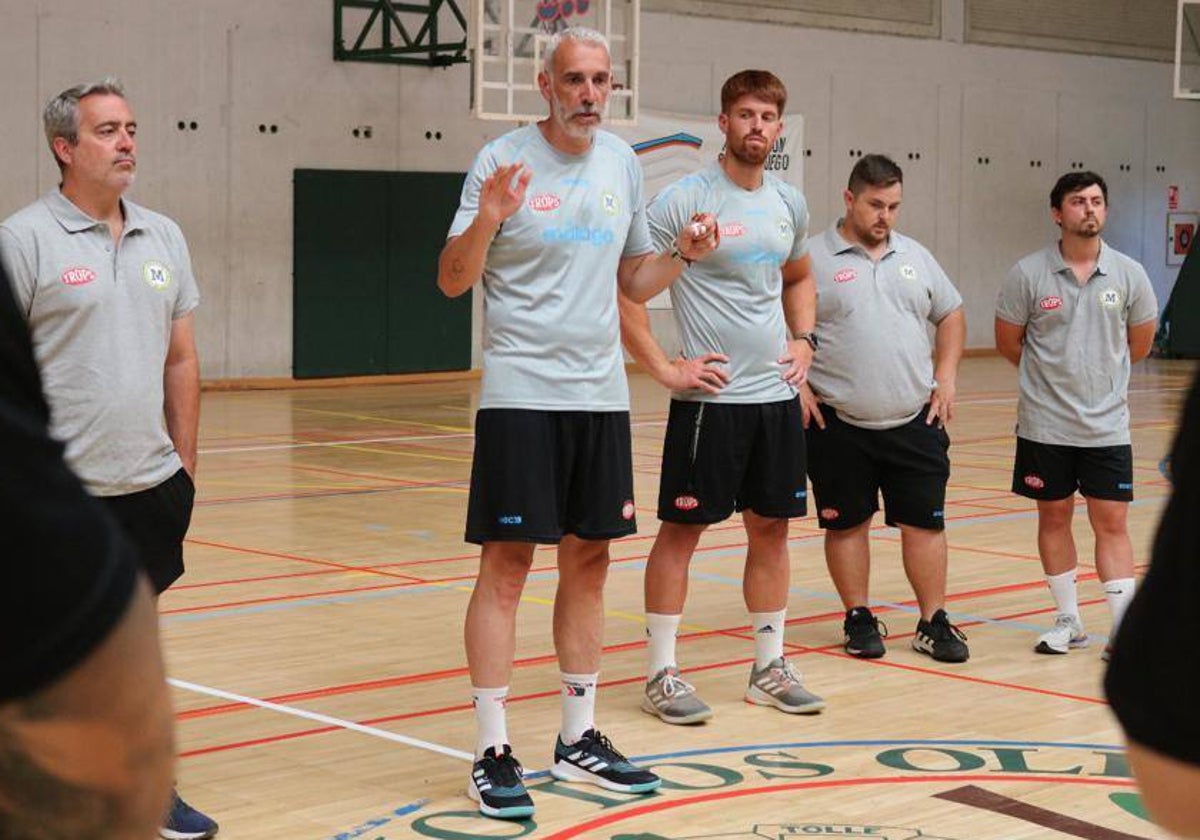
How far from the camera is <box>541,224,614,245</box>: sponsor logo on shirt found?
508 centimetres

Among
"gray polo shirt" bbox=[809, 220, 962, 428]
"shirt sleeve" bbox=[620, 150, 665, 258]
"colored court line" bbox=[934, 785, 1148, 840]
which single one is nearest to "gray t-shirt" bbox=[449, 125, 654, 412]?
"shirt sleeve" bbox=[620, 150, 665, 258]

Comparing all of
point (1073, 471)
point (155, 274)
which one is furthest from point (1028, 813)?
point (155, 274)

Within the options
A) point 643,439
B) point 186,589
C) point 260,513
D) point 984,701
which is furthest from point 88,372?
point 643,439

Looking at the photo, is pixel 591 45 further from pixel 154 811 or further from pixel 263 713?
pixel 154 811

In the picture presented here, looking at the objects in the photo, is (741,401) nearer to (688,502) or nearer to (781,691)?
(688,502)

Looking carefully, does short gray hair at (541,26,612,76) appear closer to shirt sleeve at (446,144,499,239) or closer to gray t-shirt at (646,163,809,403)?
shirt sleeve at (446,144,499,239)

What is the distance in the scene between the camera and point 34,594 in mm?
1033

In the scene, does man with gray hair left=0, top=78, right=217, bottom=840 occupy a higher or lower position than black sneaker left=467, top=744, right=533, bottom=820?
higher

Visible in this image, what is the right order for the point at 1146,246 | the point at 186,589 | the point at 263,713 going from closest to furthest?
the point at 263,713 → the point at 186,589 → the point at 1146,246

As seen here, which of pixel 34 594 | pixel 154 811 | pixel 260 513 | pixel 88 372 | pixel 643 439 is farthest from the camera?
pixel 643 439

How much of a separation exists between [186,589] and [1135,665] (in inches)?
284

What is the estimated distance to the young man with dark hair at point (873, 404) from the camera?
6.90 meters

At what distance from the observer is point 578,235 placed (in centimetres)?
511

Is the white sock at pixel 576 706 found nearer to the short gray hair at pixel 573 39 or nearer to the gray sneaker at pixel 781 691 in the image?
the gray sneaker at pixel 781 691
